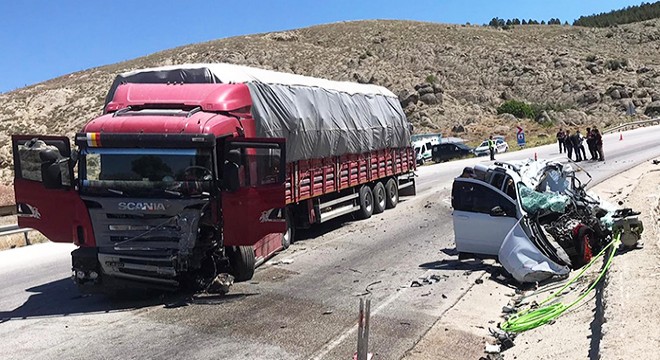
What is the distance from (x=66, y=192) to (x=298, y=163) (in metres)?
5.45

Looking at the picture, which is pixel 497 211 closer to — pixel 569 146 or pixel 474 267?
pixel 474 267

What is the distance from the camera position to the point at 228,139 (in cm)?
931

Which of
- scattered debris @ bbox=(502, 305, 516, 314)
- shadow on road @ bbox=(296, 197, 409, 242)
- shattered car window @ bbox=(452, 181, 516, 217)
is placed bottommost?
scattered debris @ bbox=(502, 305, 516, 314)

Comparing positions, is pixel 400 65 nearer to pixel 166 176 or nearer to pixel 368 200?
pixel 368 200

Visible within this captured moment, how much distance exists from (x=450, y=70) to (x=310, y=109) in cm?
6757

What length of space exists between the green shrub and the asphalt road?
53.8 m

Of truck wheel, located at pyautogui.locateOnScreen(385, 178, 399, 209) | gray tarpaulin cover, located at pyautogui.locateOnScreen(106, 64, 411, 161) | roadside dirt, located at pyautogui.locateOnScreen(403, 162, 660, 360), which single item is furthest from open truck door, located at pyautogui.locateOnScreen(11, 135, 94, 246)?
truck wheel, located at pyautogui.locateOnScreen(385, 178, 399, 209)

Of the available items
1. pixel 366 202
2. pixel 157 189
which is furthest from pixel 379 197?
pixel 157 189

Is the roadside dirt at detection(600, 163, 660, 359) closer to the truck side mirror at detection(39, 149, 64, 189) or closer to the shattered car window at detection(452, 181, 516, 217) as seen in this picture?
the shattered car window at detection(452, 181, 516, 217)

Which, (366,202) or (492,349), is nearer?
(492,349)

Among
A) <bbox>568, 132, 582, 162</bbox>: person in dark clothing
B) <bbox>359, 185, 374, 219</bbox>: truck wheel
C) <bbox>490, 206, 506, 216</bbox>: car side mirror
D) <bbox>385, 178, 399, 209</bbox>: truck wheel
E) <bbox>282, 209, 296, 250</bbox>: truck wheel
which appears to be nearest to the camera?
<bbox>490, 206, 506, 216</bbox>: car side mirror

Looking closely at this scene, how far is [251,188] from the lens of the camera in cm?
907

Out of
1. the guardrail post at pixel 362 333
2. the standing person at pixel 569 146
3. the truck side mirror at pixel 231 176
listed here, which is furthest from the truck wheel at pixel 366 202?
the standing person at pixel 569 146

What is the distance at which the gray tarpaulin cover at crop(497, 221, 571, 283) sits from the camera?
1010 centimetres
